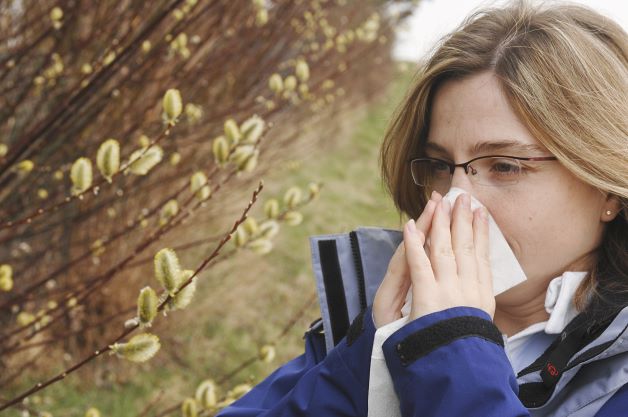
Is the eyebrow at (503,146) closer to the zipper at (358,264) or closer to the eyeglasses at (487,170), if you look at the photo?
the eyeglasses at (487,170)

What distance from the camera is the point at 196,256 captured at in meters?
4.35

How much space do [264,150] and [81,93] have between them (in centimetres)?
304

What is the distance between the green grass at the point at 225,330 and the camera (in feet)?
10.7

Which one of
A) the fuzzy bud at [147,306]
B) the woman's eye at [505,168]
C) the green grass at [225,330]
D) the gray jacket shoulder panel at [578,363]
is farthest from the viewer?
the green grass at [225,330]

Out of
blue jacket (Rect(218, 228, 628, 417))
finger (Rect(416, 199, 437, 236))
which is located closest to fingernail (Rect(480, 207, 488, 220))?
finger (Rect(416, 199, 437, 236))

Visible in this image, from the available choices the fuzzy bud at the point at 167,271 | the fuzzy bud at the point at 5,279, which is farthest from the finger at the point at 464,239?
the fuzzy bud at the point at 5,279

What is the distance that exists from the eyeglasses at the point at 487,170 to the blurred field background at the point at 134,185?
47 cm

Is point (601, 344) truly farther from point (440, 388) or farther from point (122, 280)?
point (122, 280)

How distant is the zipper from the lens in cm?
157

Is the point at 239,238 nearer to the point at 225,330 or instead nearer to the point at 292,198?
the point at 292,198

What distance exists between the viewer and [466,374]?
3.42ft

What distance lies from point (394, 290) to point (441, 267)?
0.41ft

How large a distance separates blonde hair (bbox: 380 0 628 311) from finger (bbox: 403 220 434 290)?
35 centimetres

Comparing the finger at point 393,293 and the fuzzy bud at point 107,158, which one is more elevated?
the fuzzy bud at point 107,158
